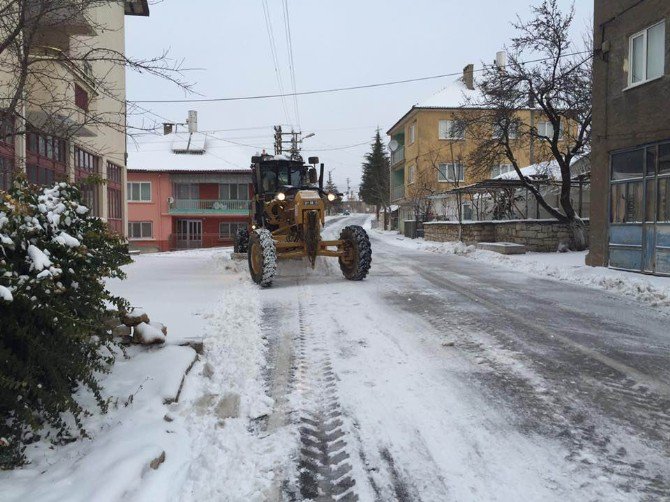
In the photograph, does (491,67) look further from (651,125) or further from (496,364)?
(496,364)

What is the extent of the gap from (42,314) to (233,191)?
126 ft

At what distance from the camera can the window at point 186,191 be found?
40.5 m

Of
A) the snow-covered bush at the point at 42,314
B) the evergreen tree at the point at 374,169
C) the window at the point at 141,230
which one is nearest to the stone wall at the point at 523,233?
the snow-covered bush at the point at 42,314

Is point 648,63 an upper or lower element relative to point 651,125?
upper

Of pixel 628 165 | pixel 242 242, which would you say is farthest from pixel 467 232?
pixel 628 165

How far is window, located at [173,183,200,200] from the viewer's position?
4050 cm

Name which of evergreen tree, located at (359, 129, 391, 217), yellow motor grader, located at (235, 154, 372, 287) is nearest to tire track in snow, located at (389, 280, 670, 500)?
yellow motor grader, located at (235, 154, 372, 287)

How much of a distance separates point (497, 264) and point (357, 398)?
12.4 meters

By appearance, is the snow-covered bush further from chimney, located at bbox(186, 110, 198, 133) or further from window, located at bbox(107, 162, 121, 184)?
chimney, located at bbox(186, 110, 198, 133)

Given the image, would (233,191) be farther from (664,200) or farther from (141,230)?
(664,200)

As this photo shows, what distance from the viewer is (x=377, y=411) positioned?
410 centimetres

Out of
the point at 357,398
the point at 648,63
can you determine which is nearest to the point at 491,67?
the point at 648,63

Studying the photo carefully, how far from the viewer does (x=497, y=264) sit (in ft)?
52.0

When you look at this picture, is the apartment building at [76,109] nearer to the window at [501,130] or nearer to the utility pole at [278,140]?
the window at [501,130]
